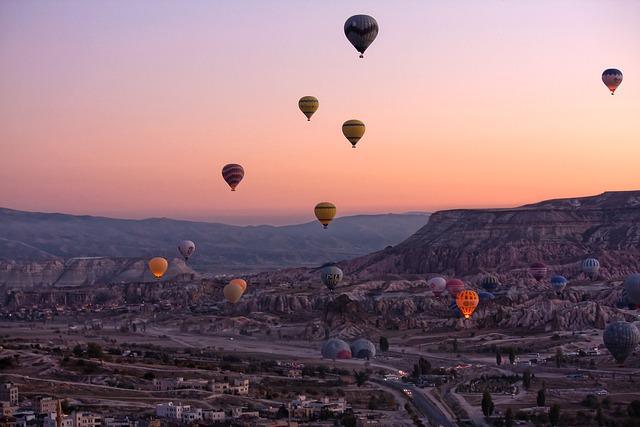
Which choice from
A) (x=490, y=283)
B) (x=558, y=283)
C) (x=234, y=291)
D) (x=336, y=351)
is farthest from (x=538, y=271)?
(x=336, y=351)

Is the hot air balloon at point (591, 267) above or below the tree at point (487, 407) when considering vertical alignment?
above

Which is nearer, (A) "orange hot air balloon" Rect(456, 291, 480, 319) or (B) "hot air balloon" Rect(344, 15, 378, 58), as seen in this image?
(B) "hot air balloon" Rect(344, 15, 378, 58)

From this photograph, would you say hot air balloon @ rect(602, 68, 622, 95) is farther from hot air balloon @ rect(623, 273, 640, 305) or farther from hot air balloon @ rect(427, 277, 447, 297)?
hot air balloon @ rect(427, 277, 447, 297)

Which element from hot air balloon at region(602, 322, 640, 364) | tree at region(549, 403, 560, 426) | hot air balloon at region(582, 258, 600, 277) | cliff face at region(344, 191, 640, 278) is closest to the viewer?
tree at region(549, 403, 560, 426)

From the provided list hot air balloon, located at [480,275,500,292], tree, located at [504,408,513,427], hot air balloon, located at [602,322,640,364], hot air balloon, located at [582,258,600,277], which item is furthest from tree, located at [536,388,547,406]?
hot air balloon, located at [582,258,600,277]

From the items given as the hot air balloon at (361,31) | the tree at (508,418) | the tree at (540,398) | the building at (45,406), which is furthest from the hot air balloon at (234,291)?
the tree at (508,418)

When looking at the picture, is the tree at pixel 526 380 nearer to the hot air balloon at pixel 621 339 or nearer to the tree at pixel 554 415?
the hot air balloon at pixel 621 339
